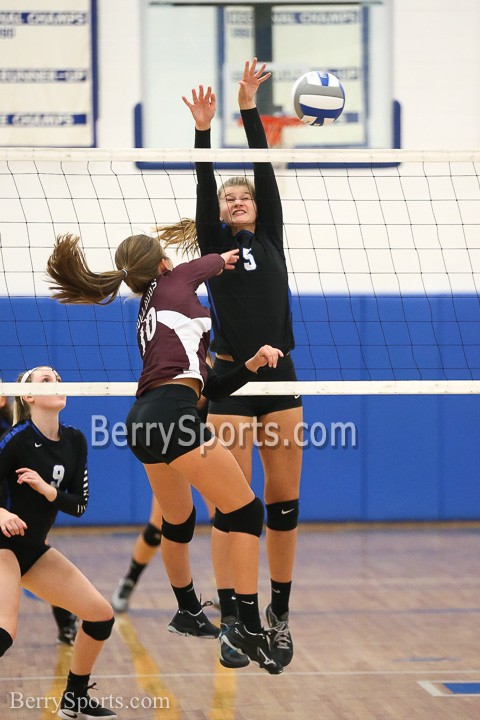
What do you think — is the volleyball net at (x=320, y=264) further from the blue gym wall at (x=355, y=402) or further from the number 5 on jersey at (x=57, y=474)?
the number 5 on jersey at (x=57, y=474)

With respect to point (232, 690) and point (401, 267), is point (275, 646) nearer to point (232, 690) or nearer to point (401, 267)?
point (232, 690)

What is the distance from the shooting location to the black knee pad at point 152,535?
6.48 m

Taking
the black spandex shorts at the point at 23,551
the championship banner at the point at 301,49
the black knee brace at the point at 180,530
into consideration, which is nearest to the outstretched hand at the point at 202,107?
the black knee brace at the point at 180,530

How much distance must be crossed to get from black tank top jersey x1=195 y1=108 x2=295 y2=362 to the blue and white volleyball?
75cm

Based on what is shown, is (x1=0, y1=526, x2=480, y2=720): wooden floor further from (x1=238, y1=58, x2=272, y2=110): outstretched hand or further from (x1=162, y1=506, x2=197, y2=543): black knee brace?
(x1=238, y1=58, x2=272, y2=110): outstretched hand

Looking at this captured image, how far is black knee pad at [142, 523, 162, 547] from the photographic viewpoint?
255 inches

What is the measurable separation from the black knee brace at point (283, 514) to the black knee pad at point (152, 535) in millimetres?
2158

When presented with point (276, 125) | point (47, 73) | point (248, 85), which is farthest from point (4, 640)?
point (47, 73)

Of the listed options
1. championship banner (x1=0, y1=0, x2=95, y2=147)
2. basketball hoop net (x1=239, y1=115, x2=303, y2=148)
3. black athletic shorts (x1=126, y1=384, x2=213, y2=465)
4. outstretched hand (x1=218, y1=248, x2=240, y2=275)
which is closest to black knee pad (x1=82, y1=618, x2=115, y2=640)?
black athletic shorts (x1=126, y1=384, x2=213, y2=465)

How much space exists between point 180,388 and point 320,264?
5.54m

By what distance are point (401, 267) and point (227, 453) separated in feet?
18.7

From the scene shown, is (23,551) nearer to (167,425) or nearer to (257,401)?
(167,425)

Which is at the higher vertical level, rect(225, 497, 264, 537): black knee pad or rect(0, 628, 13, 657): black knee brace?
rect(225, 497, 264, 537): black knee pad

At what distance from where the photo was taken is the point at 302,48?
9.14 meters
